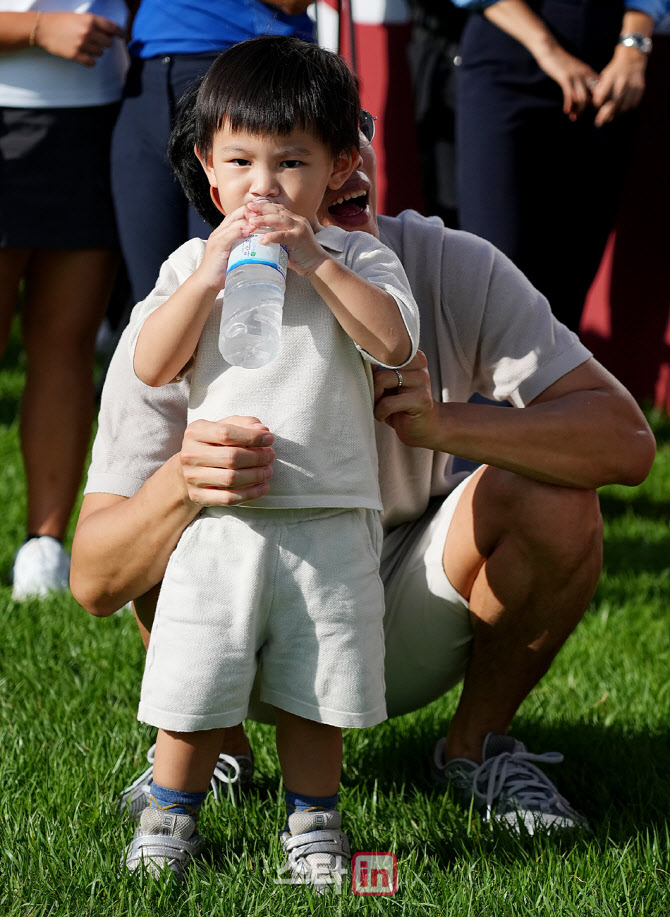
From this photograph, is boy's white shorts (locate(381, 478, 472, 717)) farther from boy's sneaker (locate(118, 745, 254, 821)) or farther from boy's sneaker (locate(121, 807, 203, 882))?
boy's sneaker (locate(121, 807, 203, 882))

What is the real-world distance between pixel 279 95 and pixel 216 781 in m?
1.23

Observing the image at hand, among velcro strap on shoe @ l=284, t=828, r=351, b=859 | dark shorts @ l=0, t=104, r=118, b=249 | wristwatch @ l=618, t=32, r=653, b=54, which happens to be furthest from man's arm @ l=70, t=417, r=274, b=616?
wristwatch @ l=618, t=32, r=653, b=54

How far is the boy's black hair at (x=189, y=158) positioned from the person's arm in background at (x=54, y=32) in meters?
1.15

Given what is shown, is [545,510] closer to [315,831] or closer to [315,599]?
[315,599]

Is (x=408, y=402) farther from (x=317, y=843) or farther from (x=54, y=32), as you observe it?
(x=54, y=32)

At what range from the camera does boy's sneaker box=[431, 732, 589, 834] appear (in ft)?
6.91

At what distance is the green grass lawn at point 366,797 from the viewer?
71.5 inches

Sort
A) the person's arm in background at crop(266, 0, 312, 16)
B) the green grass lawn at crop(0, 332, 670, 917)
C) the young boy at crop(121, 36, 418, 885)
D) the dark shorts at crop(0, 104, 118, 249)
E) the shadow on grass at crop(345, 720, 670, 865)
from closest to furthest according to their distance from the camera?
1. the young boy at crop(121, 36, 418, 885)
2. the green grass lawn at crop(0, 332, 670, 917)
3. the shadow on grass at crop(345, 720, 670, 865)
4. the person's arm in background at crop(266, 0, 312, 16)
5. the dark shorts at crop(0, 104, 118, 249)

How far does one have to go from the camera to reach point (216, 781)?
2.22 meters

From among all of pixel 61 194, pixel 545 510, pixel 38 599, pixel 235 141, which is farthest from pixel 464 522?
pixel 61 194

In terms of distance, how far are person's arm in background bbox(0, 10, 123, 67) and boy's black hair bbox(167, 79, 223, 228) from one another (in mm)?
1147

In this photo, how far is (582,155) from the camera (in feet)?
11.7

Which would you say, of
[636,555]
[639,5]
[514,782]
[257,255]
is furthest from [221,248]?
[636,555]

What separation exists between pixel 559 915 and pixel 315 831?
1.27 feet
